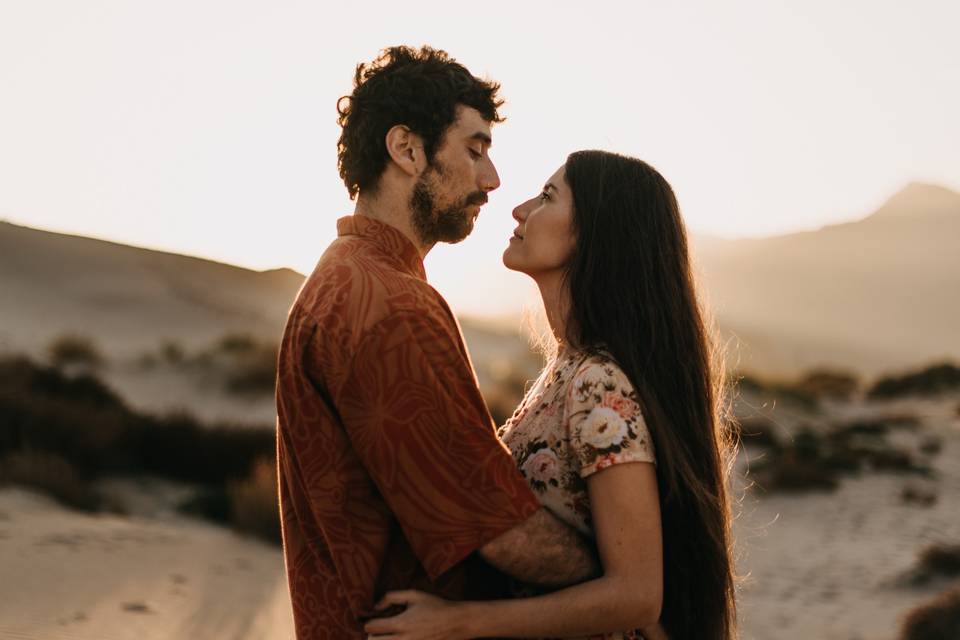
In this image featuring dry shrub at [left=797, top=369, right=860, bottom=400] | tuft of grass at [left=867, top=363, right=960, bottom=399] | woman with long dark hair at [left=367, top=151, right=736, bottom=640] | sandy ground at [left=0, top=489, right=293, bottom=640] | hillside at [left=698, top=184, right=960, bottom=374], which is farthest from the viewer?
hillside at [left=698, top=184, right=960, bottom=374]

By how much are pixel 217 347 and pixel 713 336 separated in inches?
873

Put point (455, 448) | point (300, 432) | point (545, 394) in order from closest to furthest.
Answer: point (455, 448)
point (300, 432)
point (545, 394)

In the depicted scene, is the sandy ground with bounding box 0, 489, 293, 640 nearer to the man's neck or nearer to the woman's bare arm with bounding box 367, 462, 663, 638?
the man's neck

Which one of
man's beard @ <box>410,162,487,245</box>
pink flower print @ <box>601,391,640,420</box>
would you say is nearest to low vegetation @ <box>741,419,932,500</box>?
man's beard @ <box>410,162,487,245</box>

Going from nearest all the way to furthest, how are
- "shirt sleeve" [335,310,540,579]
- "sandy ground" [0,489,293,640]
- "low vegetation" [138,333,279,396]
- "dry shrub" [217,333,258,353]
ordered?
"shirt sleeve" [335,310,540,579] → "sandy ground" [0,489,293,640] → "low vegetation" [138,333,279,396] → "dry shrub" [217,333,258,353]

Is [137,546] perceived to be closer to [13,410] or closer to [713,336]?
[13,410]

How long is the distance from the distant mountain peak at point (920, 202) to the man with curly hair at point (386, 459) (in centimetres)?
12977

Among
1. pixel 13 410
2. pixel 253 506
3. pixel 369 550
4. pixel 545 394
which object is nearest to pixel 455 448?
pixel 369 550

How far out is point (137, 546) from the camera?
789cm

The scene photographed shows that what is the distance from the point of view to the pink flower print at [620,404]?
2.09 m

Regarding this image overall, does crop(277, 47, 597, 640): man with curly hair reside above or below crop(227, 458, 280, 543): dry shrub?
above

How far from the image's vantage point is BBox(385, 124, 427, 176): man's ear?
91.3 inches

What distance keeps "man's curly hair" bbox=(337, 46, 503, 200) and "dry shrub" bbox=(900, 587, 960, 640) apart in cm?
602

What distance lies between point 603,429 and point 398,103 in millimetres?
951
